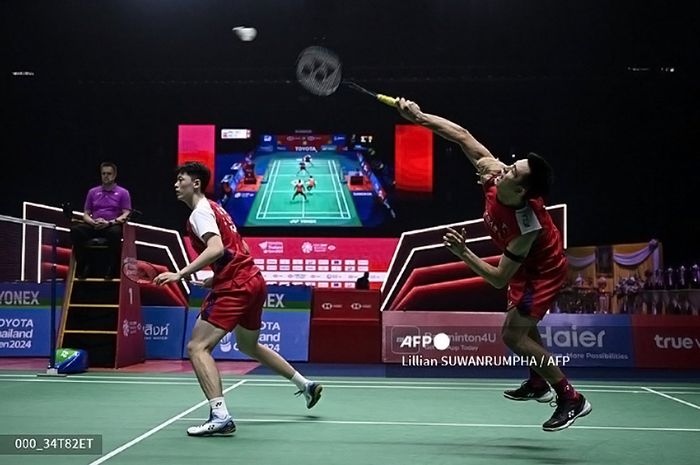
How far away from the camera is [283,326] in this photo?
12.4m

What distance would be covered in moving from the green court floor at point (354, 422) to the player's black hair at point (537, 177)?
172 cm

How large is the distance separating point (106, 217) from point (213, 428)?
238 inches

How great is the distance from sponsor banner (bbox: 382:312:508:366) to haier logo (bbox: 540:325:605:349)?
665 mm

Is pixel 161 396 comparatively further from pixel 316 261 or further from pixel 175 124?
pixel 175 124

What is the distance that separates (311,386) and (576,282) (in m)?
14.6

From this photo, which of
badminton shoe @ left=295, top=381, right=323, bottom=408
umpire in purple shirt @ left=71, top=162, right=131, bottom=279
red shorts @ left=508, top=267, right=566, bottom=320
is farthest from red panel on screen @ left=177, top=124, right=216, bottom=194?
red shorts @ left=508, top=267, right=566, bottom=320

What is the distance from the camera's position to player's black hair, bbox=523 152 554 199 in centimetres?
514

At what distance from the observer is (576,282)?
2009cm

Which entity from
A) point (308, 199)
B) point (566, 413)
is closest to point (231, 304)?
point (566, 413)

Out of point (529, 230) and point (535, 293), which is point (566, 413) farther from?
point (529, 230)

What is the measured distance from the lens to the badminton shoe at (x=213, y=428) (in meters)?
5.68

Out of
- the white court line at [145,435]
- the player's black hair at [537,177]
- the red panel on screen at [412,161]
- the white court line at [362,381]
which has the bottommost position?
the white court line at [362,381]

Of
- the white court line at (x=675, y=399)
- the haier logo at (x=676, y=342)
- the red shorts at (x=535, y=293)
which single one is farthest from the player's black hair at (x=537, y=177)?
the haier logo at (x=676, y=342)

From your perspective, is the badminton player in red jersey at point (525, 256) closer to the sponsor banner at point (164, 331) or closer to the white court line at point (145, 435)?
the white court line at point (145, 435)
